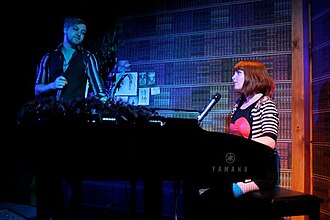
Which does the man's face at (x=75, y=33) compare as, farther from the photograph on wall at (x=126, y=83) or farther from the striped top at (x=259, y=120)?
A: the striped top at (x=259, y=120)

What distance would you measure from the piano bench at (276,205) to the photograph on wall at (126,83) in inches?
78.5

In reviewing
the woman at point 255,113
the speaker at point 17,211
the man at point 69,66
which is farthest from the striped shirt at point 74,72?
the speaker at point 17,211

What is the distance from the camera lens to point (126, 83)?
144 inches

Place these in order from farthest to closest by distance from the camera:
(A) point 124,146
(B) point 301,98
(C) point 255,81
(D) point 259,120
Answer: (B) point 301,98 < (C) point 255,81 < (D) point 259,120 < (A) point 124,146

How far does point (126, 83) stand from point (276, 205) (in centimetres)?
226

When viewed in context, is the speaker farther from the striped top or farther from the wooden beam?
the wooden beam

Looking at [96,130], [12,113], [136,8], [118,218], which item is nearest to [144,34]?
[136,8]

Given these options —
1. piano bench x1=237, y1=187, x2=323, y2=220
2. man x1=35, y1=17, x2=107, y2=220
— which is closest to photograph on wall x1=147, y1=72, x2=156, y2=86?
man x1=35, y1=17, x2=107, y2=220

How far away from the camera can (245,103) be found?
235 centimetres

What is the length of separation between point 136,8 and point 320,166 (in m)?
2.49

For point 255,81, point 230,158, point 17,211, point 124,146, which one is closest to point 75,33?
point 255,81

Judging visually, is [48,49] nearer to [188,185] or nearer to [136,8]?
[136,8]

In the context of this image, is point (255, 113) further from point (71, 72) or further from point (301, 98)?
point (71, 72)

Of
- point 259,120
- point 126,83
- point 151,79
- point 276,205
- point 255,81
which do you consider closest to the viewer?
point 276,205
